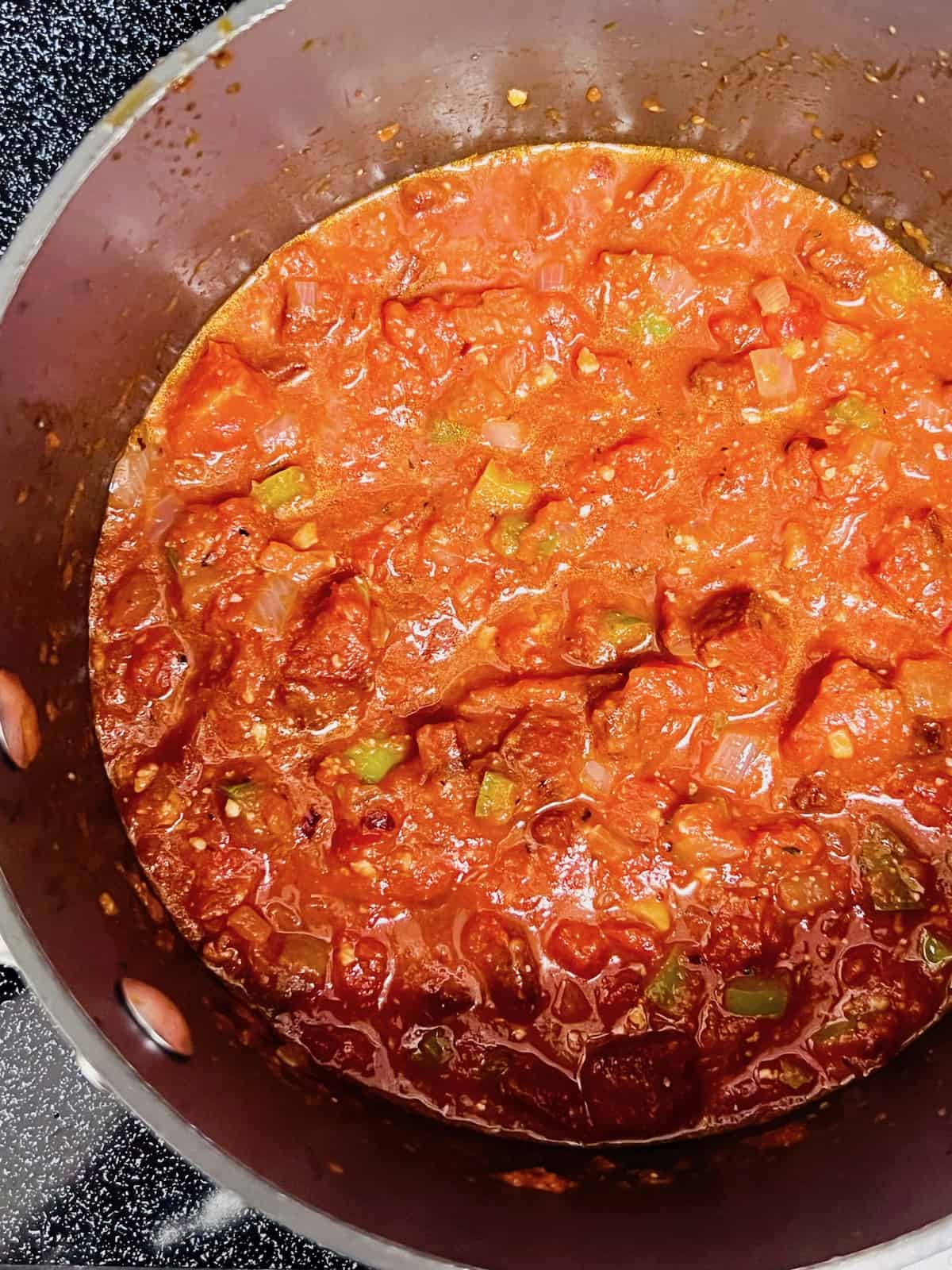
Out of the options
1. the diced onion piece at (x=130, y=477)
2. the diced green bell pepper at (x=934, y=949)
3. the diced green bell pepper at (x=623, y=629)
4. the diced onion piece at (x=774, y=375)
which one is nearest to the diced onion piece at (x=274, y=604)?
the diced onion piece at (x=130, y=477)

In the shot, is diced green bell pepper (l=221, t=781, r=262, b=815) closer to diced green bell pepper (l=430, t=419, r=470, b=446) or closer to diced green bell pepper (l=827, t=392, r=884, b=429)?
diced green bell pepper (l=430, t=419, r=470, b=446)

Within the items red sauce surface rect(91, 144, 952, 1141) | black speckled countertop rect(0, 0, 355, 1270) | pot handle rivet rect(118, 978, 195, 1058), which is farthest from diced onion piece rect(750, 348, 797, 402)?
black speckled countertop rect(0, 0, 355, 1270)

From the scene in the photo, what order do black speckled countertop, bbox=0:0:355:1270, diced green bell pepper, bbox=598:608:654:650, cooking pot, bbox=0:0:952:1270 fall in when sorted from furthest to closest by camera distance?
diced green bell pepper, bbox=598:608:654:650, black speckled countertop, bbox=0:0:355:1270, cooking pot, bbox=0:0:952:1270

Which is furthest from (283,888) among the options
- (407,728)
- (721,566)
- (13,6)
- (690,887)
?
(13,6)

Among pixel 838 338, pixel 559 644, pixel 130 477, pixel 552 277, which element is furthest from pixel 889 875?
pixel 130 477

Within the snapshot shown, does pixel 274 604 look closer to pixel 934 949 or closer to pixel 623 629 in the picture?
pixel 623 629

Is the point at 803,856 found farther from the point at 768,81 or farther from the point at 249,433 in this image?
the point at 768,81
